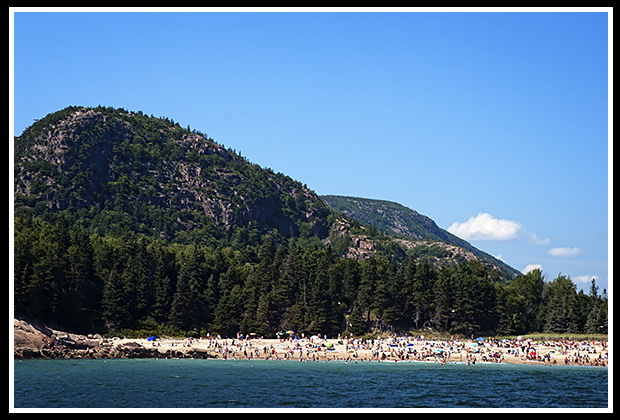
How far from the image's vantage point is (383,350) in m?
103

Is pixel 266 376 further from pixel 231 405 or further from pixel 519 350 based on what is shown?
pixel 519 350

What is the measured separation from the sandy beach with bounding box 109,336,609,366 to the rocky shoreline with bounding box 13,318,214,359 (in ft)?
3.33

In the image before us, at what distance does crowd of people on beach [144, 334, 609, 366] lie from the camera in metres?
97.6

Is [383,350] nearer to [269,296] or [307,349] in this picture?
[307,349]

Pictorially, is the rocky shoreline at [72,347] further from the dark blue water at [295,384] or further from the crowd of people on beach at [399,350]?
the crowd of people on beach at [399,350]

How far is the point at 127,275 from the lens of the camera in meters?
115

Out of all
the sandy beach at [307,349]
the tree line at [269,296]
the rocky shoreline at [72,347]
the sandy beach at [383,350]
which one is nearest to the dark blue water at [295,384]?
the rocky shoreline at [72,347]

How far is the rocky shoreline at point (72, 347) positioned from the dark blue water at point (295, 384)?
387 centimetres

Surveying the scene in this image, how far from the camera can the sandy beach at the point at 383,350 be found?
97.4 metres

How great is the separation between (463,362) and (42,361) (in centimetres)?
5739

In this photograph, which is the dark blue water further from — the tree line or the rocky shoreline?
the tree line

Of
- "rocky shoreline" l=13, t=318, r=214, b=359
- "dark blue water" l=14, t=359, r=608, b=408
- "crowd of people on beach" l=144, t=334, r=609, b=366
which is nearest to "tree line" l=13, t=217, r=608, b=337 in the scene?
"rocky shoreline" l=13, t=318, r=214, b=359

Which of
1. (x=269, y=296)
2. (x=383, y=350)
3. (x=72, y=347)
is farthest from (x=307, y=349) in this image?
(x=72, y=347)
